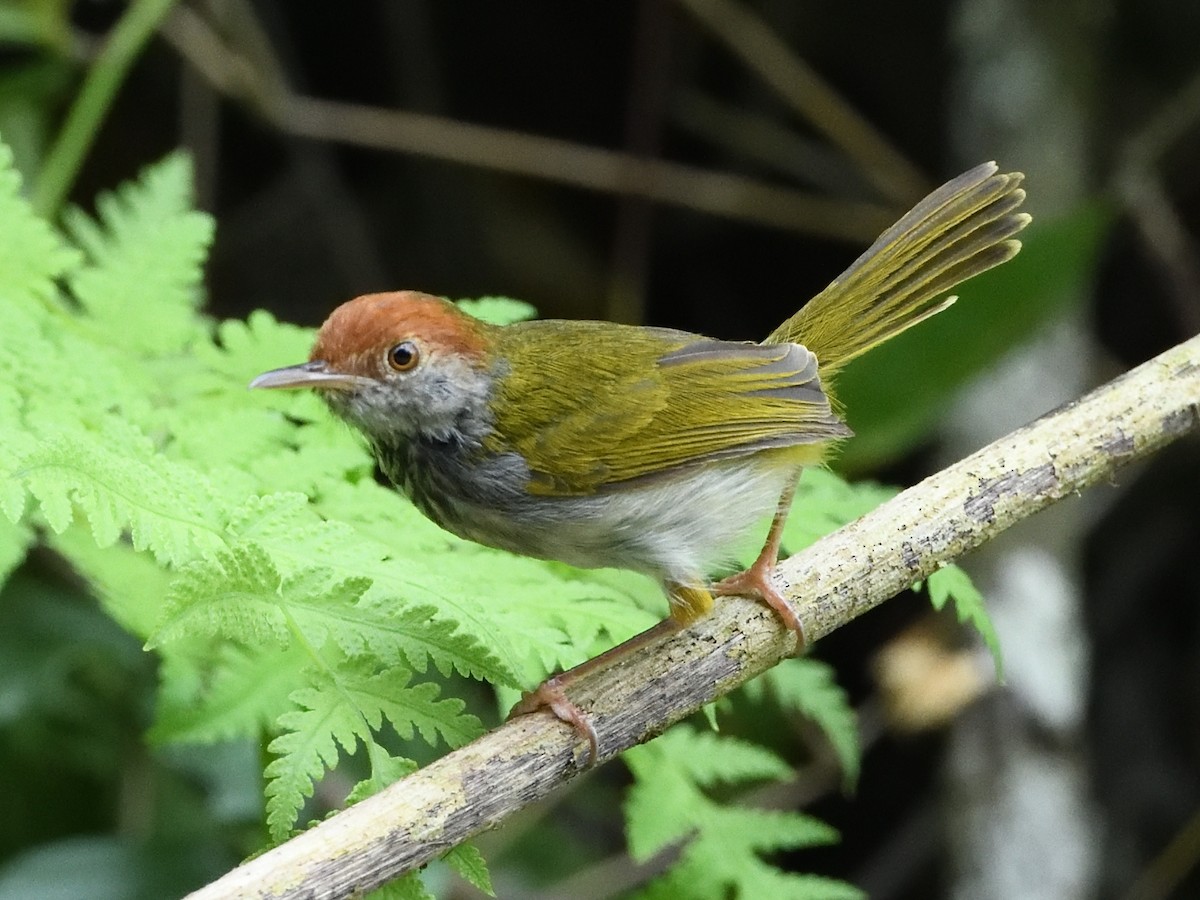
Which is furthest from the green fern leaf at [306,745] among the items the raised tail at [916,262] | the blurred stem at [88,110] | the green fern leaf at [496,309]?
the blurred stem at [88,110]

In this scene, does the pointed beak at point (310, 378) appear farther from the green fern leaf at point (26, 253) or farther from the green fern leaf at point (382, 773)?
the green fern leaf at point (382, 773)

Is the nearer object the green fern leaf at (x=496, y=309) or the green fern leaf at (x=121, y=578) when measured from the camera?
the green fern leaf at (x=121, y=578)

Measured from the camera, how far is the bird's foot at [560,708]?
80.9 inches

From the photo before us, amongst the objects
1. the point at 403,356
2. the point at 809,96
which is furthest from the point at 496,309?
the point at 809,96

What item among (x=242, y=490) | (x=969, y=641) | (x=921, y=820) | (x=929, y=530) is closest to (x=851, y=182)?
(x=969, y=641)

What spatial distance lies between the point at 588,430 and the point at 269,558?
0.93 meters

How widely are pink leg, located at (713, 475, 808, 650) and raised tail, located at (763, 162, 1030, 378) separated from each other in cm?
39

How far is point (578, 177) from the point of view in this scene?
17.5 ft

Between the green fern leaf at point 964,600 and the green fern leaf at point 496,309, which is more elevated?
the green fern leaf at point 496,309

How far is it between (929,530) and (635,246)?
11.0 ft

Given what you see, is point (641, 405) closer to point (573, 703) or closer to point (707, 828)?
point (573, 703)

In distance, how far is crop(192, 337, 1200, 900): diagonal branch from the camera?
1819mm

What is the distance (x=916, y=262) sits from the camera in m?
2.92

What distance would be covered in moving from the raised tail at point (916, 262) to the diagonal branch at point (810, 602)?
48cm
